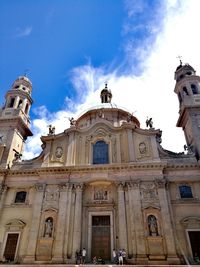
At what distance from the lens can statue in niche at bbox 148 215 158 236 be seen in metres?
18.1

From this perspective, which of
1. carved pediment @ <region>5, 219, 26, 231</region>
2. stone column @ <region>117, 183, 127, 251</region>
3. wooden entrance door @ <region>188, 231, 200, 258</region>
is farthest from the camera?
carved pediment @ <region>5, 219, 26, 231</region>

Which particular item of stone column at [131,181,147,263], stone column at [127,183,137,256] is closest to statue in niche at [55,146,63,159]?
stone column at [127,183,137,256]

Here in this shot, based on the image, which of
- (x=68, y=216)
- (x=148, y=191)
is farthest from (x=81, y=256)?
(x=148, y=191)

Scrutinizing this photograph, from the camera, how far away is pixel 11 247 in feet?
62.4

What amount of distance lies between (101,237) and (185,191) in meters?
7.65

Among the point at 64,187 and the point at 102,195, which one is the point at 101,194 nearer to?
the point at 102,195

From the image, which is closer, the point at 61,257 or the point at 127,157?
the point at 61,257

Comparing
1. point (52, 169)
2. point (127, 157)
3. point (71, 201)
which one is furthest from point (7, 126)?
point (127, 157)

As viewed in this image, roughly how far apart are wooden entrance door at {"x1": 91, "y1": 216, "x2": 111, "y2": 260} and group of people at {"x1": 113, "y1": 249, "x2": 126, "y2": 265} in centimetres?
92

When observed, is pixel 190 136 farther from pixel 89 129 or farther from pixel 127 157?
pixel 89 129

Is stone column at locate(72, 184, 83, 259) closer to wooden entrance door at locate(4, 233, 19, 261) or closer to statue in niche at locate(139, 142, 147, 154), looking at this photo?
wooden entrance door at locate(4, 233, 19, 261)

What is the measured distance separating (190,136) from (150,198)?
8032 millimetres

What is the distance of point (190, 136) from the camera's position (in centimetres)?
2386

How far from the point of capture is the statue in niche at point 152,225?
1808 cm
